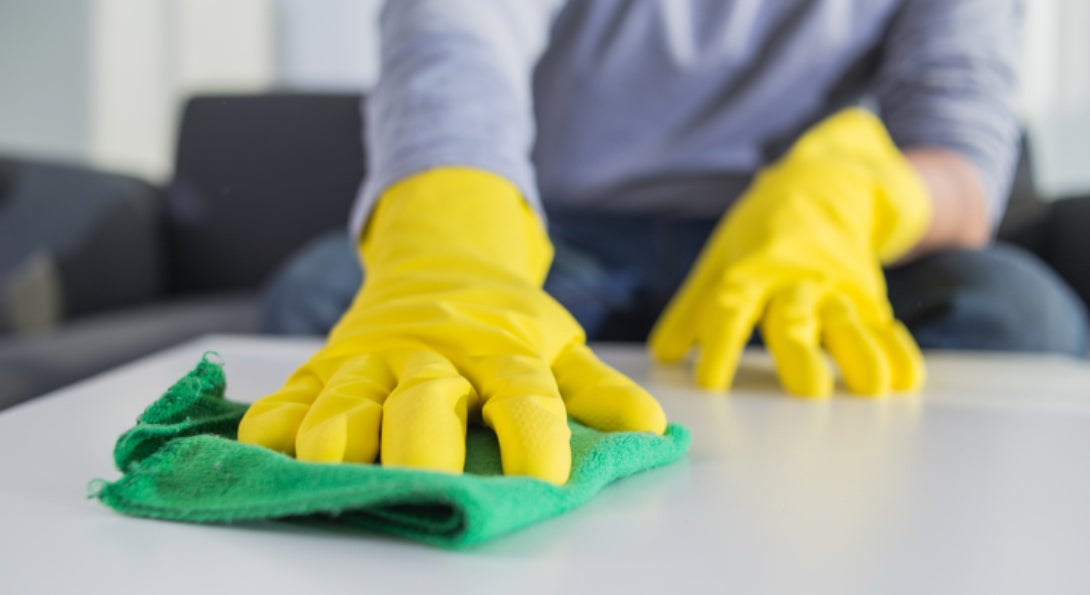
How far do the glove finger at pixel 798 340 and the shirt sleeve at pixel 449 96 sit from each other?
0.19 m

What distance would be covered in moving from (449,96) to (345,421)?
431 millimetres

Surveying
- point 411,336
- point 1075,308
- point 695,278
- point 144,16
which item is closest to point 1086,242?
point 1075,308

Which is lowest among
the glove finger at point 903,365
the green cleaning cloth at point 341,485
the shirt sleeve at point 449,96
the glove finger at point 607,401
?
the glove finger at point 903,365

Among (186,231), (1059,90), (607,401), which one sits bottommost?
(186,231)

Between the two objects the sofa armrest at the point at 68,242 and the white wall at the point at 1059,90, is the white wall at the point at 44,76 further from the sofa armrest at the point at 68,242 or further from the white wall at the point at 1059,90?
the white wall at the point at 1059,90

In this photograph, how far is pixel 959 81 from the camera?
1071 mm

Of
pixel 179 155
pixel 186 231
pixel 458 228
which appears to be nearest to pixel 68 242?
pixel 186 231

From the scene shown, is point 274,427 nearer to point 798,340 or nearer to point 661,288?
point 798,340

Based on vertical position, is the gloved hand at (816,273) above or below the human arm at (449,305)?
below

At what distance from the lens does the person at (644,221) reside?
0.43 m

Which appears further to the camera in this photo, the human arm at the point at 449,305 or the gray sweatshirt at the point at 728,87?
the gray sweatshirt at the point at 728,87

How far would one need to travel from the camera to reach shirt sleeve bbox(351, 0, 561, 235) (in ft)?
2.31

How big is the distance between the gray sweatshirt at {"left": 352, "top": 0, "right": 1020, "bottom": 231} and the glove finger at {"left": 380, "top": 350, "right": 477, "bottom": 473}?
25.2 inches

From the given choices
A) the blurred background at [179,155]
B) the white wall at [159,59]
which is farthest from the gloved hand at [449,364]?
the white wall at [159,59]
